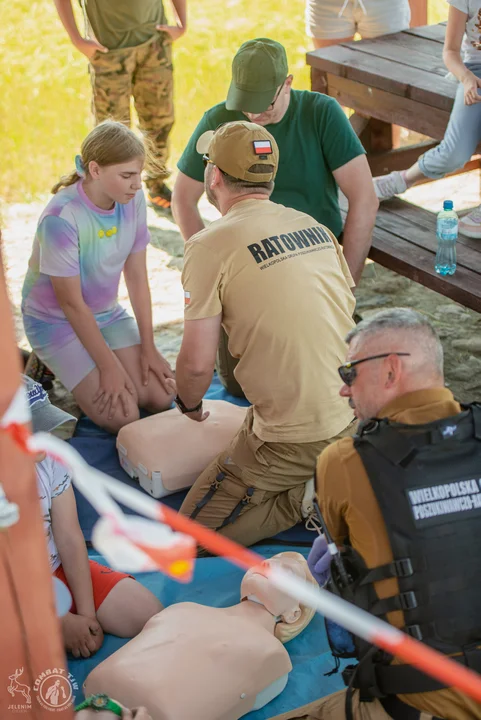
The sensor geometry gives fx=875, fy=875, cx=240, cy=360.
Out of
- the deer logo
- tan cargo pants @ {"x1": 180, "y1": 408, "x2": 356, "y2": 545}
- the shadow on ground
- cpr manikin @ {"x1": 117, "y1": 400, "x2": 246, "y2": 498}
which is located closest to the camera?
the deer logo

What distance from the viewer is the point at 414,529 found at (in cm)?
161

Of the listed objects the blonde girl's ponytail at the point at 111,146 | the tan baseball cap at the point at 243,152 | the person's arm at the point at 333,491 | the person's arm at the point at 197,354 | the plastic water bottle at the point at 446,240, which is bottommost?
the plastic water bottle at the point at 446,240

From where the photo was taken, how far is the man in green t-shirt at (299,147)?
133 inches

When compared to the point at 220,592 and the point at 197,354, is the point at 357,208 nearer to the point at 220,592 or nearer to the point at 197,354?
the point at 197,354

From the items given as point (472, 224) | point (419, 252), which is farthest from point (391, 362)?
point (472, 224)

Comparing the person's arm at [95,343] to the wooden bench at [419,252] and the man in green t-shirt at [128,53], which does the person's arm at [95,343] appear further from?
the man in green t-shirt at [128,53]

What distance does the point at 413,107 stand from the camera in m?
4.37

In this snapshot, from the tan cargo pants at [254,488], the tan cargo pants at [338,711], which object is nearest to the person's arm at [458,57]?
the tan cargo pants at [254,488]

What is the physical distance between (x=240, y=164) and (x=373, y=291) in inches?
88.0

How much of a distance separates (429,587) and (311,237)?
1.35 metres

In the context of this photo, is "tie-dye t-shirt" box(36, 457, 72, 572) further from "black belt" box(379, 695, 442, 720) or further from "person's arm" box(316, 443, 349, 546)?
"black belt" box(379, 695, 442, 720)

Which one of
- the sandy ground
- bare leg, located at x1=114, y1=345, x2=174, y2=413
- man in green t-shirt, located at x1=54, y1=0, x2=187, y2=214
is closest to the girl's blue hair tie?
bare leg, located at x1=114, y1=345, x2=174, y2=413

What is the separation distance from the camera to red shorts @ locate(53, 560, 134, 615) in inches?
98.4

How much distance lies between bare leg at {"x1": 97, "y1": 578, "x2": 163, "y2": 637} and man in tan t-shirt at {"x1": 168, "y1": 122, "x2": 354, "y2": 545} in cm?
40
